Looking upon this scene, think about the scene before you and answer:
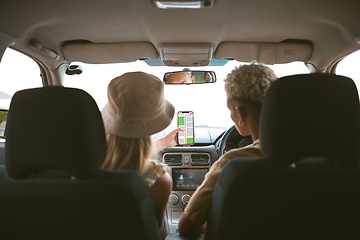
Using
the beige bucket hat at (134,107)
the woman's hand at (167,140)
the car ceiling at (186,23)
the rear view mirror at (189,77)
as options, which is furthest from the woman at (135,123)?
the rear view mirror at (189,77)

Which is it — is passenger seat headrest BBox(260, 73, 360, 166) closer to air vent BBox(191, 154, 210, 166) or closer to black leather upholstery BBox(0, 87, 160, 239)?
black leather upholstery BBox(0, 87, 160, 239)

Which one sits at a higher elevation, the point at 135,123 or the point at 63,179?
the point at 135,123

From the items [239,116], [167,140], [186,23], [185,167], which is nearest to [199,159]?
[185,167]

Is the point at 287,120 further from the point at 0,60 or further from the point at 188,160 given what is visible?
the point at 0,60

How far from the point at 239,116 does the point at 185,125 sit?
147 cm

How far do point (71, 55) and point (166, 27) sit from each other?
1.47 m

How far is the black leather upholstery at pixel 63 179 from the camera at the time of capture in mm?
1314

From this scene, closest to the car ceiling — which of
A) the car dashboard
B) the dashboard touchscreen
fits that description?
the car dashboard

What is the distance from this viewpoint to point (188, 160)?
149 inches

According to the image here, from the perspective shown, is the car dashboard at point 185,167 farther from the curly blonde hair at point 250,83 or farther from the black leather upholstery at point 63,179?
the black leather upholstery at point 63,179

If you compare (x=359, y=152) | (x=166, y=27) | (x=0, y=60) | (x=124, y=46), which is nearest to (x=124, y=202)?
(x=359, y=152)

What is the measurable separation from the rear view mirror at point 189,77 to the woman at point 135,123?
6.18 ft

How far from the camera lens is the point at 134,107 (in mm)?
1668

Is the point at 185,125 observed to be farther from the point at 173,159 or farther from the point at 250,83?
the point at 250,83
